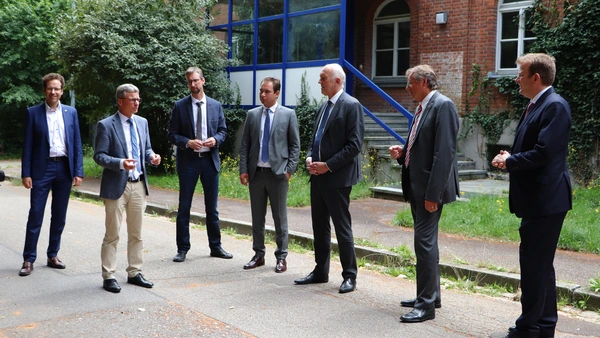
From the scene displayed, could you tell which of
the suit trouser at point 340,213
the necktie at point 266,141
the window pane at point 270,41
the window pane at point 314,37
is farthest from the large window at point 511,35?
the suit trouser at point 340,213

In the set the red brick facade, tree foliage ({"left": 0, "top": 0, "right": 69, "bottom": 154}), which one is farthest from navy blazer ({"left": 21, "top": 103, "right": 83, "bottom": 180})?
tree foliage ({"left": 0, "top": 0, "right": 69, "bottom": 154})

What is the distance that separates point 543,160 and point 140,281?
391 cm

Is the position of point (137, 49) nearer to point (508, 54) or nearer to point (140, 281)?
point (508, 54)

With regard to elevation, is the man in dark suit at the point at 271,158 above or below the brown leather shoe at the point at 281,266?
above

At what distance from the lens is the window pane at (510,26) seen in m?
15.1

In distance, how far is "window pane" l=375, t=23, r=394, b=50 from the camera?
1852cm

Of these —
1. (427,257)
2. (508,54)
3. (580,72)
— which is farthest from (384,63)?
(427,257)

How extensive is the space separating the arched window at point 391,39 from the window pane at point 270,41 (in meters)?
2.69

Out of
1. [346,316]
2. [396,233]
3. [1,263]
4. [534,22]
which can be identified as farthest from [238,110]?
[346,316]

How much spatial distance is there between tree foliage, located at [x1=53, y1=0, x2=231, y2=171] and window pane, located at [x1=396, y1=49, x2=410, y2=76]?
493cm

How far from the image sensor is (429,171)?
5.47 m

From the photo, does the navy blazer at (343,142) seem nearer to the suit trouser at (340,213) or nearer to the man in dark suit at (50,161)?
the suit trouser at (340,213)

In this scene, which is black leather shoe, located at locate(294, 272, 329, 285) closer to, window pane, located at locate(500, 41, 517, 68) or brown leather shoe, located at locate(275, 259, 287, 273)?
brown leather shoe, located at locate(275, 259, 287, 273)

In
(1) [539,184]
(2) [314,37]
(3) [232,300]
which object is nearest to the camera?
(1) [539,184]
